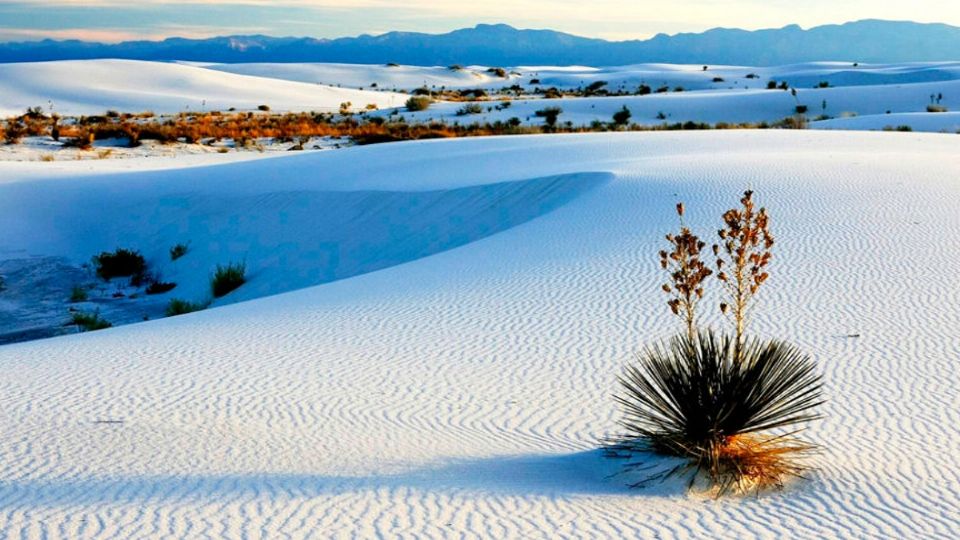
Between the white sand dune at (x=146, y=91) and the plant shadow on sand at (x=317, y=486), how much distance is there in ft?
143

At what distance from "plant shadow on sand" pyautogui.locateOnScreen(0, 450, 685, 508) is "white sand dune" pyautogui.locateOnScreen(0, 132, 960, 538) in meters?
0.02

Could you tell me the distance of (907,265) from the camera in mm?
9891

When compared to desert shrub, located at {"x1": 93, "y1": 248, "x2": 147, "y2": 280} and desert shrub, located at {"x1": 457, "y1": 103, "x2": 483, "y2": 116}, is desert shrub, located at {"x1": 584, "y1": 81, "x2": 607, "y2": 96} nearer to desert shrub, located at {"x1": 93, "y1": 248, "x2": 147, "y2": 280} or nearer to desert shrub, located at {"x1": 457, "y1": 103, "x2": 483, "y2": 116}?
desert shrub, located at {"x1": 457, "y1": 103, "x2": 483, "y2": 116}

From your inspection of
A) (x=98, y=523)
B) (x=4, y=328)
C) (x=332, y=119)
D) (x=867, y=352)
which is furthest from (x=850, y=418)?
(x=332, y=119)

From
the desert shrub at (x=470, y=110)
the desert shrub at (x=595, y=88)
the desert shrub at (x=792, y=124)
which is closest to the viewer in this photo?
the desert shrub at (x=792, y=124)

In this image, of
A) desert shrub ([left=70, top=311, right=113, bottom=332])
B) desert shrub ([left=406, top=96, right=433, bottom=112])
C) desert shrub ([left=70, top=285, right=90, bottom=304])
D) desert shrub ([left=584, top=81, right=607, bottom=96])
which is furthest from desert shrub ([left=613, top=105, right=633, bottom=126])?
desert shrub ([left=70, top=311, right=113, bottom=332])

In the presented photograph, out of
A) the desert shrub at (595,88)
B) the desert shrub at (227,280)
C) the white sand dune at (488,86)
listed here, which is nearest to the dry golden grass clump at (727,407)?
the desert shrub at (227,280)

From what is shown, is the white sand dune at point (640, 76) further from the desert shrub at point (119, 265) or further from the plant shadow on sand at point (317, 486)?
the plant shadow on sand at point (317, 486)

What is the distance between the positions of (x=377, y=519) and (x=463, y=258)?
7.26 meters

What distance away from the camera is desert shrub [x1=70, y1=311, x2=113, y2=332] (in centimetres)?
1221

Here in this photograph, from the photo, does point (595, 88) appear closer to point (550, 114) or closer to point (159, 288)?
point (550, 114)

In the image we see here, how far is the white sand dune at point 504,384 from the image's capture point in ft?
15.4

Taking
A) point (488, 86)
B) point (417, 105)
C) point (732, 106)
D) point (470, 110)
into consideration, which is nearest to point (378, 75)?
point (488, 86)

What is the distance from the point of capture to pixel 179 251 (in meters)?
16.9
